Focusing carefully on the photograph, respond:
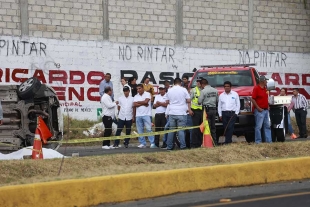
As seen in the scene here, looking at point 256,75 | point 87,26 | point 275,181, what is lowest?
point 275,181

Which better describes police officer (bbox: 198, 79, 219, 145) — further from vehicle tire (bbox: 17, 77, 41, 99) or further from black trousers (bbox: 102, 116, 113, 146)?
vehicle tire (bbox: 17, 77, 41, 99)

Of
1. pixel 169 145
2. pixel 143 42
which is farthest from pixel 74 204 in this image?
pixel 143 42

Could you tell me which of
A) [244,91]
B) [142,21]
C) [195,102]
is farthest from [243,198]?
[142,21]

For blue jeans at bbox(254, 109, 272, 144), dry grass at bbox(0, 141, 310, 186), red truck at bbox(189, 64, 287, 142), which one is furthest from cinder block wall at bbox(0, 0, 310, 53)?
dry grass at bbox(0, 141, 310, 186)

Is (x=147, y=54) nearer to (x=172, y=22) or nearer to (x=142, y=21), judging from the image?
(x=142, y=21)

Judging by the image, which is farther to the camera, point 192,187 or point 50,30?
point 50,30

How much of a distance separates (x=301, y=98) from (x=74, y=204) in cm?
1561

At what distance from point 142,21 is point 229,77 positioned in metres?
7.83

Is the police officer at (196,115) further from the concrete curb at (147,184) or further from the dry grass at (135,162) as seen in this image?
the concrete curb at (147,184)

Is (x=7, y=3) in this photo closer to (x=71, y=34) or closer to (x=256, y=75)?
(x=71, y=34)

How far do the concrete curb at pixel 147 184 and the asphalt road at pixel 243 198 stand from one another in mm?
147

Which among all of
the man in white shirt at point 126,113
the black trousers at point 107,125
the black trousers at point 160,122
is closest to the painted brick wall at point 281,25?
the black trousers at point 160,122

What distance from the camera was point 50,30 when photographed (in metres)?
25.8

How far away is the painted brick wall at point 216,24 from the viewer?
94.4ft
